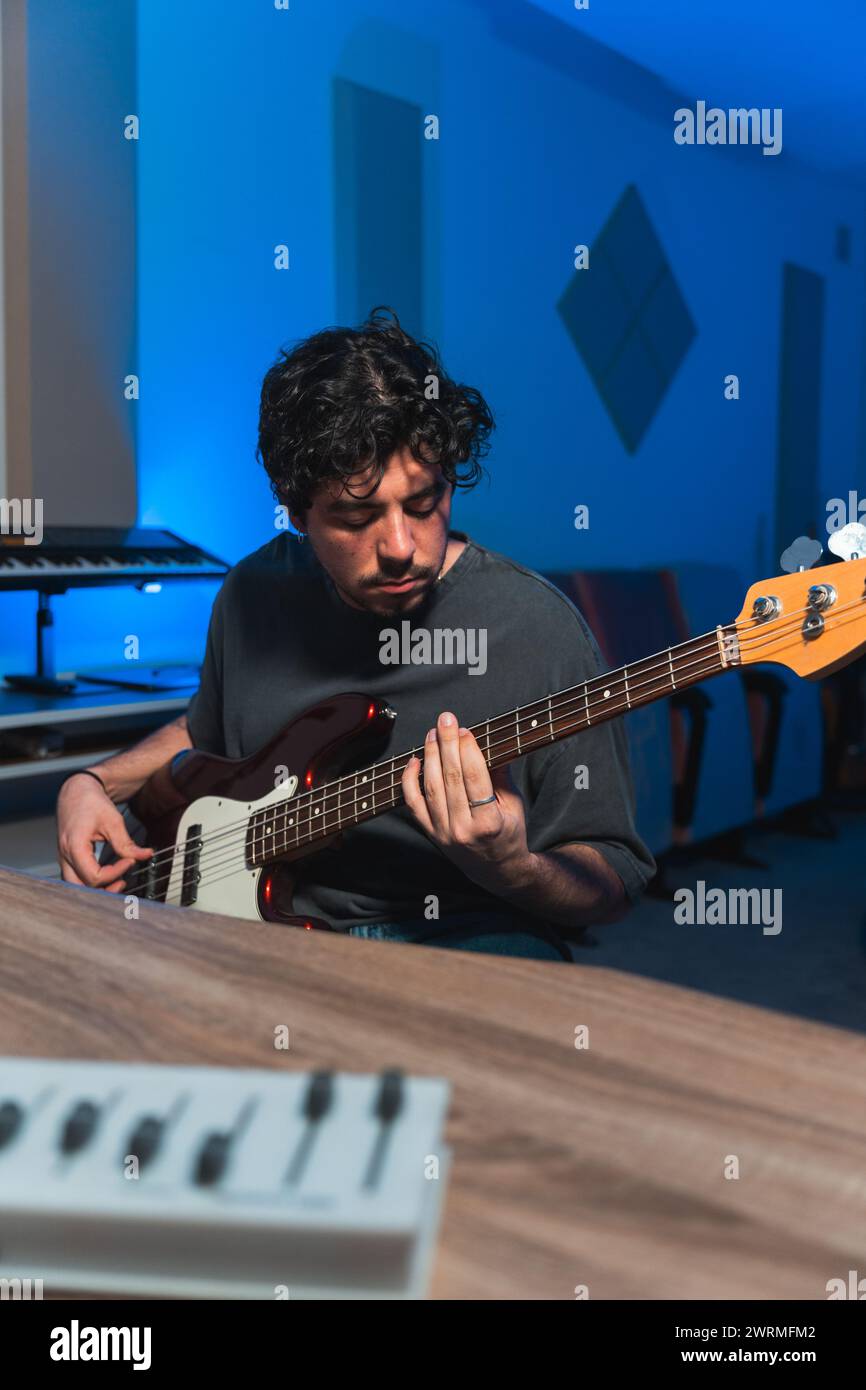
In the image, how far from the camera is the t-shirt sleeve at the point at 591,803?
1407 millimetres

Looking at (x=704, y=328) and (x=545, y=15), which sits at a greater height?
(x=545, y=15)

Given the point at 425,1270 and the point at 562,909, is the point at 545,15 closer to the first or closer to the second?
the point at 562,909

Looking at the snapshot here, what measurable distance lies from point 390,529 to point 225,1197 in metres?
1.00

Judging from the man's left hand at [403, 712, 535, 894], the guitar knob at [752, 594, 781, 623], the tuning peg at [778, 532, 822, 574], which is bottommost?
the man's left hand at [403, 712, 535, 894]

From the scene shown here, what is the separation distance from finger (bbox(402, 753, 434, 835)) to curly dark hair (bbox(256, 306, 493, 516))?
37 centimetres

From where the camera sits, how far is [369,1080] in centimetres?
61

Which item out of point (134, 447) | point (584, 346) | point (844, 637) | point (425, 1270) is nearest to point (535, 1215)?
point (425, 1270)

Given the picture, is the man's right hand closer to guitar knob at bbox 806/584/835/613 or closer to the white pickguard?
the white pickguard

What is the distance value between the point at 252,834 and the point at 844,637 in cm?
75

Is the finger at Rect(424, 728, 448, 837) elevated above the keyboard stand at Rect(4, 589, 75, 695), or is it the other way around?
the keyboard stand at Rect(4, 589, 75, 695)

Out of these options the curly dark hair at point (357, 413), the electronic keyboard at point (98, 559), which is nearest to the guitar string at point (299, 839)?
the curly dark hair at point (357, 413)

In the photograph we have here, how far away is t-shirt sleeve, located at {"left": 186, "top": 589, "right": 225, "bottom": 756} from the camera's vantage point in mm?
1729

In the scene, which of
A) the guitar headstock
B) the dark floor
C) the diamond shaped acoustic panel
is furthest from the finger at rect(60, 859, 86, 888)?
the diamond shaped acoustic panel

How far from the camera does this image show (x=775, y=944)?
11.3ft
